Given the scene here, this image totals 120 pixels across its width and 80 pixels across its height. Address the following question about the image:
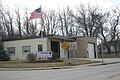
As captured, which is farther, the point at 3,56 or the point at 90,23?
the point at 90,23

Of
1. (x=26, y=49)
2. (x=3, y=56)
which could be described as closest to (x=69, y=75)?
(x=3, y=56)

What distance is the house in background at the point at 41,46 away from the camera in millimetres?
53062

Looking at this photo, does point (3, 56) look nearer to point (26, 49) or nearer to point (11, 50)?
point (26, 49)

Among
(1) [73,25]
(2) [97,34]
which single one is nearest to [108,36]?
(2) [97,34]

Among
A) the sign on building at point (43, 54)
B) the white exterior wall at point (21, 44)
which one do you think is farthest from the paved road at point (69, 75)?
the white exterior wall at point (21, 44)

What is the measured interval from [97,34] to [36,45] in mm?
39143

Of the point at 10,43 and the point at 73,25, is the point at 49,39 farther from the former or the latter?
the point at 73,25

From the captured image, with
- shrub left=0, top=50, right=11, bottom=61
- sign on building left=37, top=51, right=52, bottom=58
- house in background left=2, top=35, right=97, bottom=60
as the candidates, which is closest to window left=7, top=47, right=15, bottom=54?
house in background left=2, top=35, right=97, bottom=60

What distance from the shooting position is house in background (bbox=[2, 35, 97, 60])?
Result: 53.1 metres

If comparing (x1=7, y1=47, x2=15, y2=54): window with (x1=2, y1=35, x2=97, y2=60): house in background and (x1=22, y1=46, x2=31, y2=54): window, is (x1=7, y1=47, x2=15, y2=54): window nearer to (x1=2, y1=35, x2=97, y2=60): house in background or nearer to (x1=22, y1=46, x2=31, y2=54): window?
(x1=2, y1=35, x2=97, y2=60): house in background

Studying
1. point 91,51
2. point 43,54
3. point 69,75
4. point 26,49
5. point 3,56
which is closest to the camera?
point 69,75

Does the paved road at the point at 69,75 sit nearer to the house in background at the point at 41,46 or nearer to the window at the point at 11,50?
the house in background at the point at 41,46

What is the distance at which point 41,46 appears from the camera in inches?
2092

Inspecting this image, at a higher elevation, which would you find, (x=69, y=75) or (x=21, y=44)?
(x=21, y=44)
